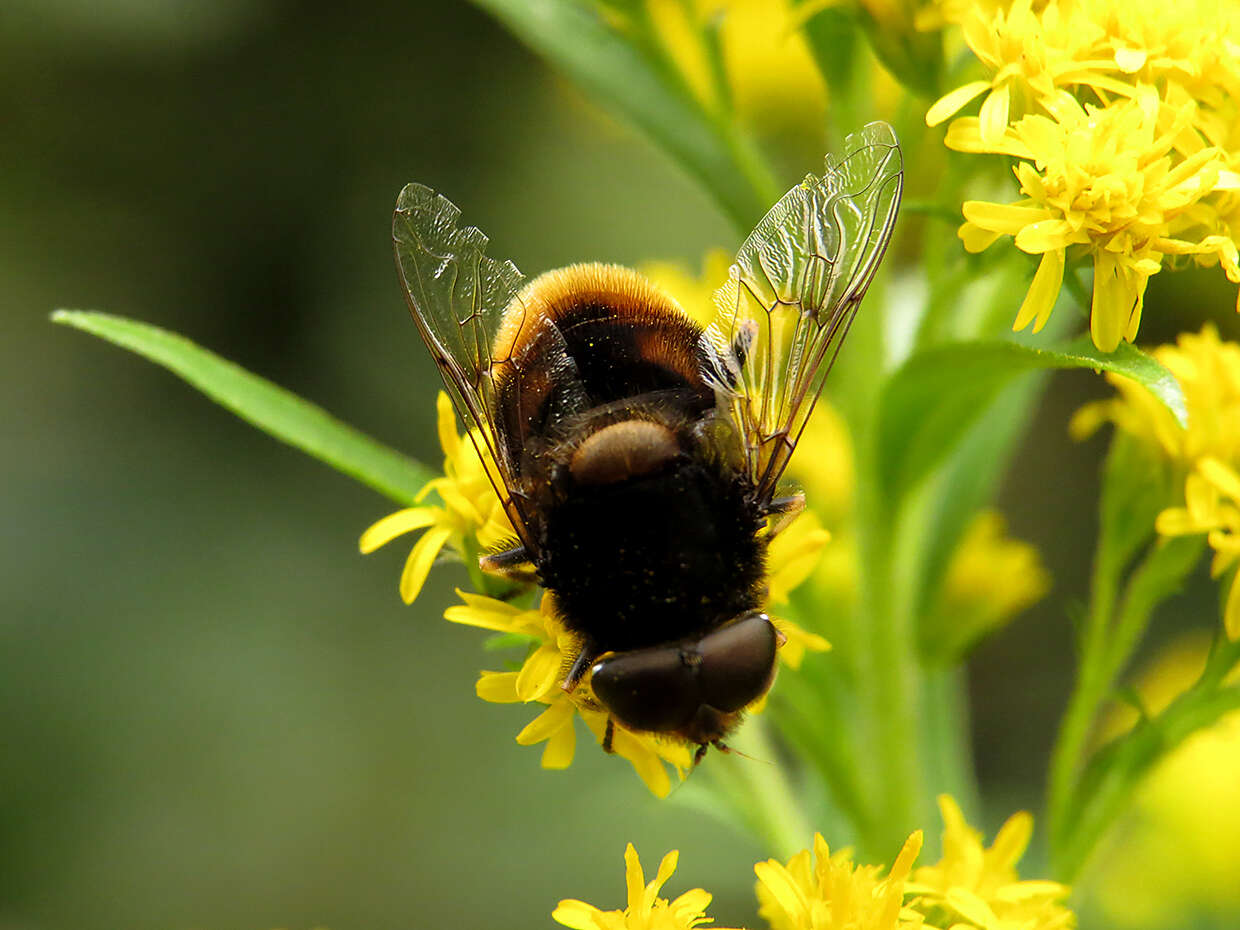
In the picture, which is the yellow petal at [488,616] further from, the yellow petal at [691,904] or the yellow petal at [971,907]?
the yellow petal at [971,907]

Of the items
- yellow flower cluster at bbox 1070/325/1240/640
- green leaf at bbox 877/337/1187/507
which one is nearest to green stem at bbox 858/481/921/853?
green leaf at bbox 877/337/1187/507

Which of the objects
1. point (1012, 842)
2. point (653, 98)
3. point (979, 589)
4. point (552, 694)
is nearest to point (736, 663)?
point (552, 694)

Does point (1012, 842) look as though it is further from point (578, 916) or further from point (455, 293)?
point (455, 293)

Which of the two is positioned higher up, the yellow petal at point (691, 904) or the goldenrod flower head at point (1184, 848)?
the yellow petal at point (691, 904)

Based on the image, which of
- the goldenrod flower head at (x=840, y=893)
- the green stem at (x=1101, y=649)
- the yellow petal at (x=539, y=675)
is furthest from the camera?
the green stem at (x=1101, y=649)

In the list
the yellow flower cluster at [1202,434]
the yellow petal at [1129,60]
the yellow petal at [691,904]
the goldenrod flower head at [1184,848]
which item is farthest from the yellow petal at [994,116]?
the goldenrod flower head at [1184,848]

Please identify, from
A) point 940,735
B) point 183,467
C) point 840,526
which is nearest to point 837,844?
point 940,735
